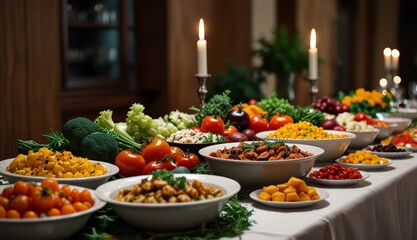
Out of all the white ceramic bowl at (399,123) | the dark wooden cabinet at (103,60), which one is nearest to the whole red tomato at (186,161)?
the white ceramic bowl at (399,123)

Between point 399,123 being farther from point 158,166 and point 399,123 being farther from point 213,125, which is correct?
point 158,166

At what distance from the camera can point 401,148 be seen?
95.4 inches

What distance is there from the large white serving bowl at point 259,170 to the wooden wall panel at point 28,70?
250 centimetres

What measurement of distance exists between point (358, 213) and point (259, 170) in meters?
0.29

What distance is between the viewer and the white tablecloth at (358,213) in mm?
1393

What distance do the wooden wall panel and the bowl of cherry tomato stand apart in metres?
2.73

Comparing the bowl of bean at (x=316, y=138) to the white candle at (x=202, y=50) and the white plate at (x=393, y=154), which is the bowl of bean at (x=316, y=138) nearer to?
the white plate at (x=393, y=154)

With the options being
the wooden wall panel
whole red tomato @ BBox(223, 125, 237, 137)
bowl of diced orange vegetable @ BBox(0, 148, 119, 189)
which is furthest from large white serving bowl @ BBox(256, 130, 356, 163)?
the wooden wall panel

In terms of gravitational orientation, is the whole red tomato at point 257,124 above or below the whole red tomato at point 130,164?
above

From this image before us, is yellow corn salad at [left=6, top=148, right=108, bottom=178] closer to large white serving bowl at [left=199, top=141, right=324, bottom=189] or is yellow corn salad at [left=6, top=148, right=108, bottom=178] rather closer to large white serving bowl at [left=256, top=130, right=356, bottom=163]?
large white serving bowl at [left=199, top=141, right=324, bottom=189]

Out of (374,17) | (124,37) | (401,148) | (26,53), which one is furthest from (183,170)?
(374,17)

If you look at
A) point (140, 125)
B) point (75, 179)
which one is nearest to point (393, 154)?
point (140, 125)

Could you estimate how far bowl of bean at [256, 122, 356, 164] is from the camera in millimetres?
2111

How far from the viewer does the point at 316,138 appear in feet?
7.08
